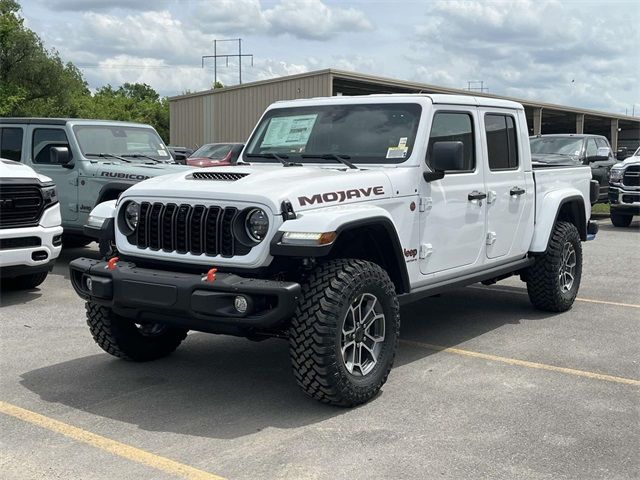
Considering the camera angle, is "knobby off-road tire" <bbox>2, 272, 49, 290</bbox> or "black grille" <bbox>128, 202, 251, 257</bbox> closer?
"black grille" <bbox>128, 202, 251, 257</bbox>

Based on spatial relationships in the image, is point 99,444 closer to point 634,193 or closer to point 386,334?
point 386,334

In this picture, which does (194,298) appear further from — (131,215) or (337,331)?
(131,215)

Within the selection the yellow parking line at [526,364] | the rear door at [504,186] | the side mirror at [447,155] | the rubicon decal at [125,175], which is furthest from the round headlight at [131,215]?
the rubicon decal at [125,175]

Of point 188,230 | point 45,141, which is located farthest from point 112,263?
point 45,141

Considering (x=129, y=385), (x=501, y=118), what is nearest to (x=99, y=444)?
(x=129, y=385)

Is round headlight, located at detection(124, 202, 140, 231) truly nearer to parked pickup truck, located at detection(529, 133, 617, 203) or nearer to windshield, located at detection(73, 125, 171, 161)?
windshield, located at detection(73, 125, 171, 161)

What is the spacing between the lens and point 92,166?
9.61 m

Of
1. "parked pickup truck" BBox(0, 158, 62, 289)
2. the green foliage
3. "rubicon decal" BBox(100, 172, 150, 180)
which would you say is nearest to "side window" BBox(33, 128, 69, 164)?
"rubicon decal" BBox(100, 172, 150, 180)

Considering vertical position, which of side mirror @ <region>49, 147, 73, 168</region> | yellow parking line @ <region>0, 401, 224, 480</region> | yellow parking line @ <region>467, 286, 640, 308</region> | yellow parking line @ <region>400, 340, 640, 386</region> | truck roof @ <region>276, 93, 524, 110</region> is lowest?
yellow parking line @ <region>0, 401, 224, 480</region>

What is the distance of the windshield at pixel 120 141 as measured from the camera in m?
9.97

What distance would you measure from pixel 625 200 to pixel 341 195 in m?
11.8

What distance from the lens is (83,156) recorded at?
9719 millimetres

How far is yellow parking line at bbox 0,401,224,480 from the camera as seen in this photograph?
3621 millimetres

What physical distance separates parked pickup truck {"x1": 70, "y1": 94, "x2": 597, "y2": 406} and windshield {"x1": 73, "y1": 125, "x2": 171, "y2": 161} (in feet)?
14.9
